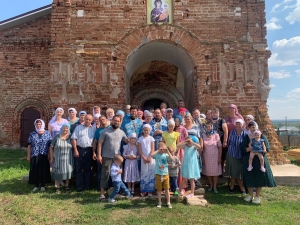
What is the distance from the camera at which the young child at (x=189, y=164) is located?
14.8 feet

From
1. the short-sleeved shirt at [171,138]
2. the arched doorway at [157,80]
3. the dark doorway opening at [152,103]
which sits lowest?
the short-sleeved shirt at [171,138]

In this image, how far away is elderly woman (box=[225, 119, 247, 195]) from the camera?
15.9ft

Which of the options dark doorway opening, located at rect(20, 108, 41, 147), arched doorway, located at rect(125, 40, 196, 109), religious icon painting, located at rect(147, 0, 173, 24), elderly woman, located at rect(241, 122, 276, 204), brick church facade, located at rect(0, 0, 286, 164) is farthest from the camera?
dark doorway opening, located at rect(20, 108, 41, 147)

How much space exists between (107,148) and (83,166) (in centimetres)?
81

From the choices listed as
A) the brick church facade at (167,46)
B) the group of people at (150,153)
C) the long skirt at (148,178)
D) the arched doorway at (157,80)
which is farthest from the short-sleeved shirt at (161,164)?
the arched doorway at (157,80)

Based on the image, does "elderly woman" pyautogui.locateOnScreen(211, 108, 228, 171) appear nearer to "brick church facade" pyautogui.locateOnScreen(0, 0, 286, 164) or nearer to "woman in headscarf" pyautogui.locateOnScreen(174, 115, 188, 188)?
"woman in headscarf" pyautogui.locateOnScreen(174, 115, 188, 188)

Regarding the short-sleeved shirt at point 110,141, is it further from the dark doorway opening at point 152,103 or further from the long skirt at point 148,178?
the dark doorway opening at point 152,103

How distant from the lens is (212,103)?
7004mm

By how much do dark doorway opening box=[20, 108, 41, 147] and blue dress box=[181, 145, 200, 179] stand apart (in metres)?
9.31

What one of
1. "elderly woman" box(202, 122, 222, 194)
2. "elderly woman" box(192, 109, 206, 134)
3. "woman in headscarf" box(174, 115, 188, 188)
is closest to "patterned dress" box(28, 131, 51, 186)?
"woman in headscarf" box(174, 115, 188, 188)

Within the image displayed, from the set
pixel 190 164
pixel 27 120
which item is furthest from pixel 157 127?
pixel 27 120

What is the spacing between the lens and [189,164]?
454 cm

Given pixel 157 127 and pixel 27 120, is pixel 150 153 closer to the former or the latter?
pixel 157 127

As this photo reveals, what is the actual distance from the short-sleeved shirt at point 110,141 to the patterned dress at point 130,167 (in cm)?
18
